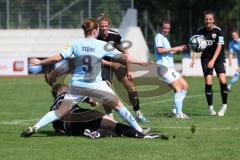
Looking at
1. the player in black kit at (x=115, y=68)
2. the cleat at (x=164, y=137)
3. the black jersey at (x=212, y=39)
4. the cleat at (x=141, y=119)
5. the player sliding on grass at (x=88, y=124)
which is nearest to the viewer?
the cleat at (x=164, y=137)

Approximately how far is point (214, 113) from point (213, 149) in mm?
5055

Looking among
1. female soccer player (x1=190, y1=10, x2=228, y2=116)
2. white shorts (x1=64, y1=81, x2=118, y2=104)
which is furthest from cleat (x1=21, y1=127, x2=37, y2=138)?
female soccer player (x1=190, y1=10, x2=228, y2=116)

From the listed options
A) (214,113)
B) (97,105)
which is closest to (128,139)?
(97,105)

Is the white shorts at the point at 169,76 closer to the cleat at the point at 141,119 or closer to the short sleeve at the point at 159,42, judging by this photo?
the short sleeve at the point at 159,42

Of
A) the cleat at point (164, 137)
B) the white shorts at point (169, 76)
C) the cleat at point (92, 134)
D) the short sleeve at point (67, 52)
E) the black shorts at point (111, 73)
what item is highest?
the short sleeve at point (67, 52)

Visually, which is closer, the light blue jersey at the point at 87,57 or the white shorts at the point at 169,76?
the light blue jersey at the point at 87,57

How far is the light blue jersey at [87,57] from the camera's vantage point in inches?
372

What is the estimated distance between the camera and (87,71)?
9.55m

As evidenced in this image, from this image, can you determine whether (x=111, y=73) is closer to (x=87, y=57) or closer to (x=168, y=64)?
(x=168, y=64)

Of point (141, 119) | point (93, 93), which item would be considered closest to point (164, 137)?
point (93, 93)

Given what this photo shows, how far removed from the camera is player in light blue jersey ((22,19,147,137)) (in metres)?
9.46

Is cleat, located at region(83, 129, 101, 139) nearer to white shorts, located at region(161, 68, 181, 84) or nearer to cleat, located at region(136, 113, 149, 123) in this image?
cleat, located at region(136, 113, 149, 123)

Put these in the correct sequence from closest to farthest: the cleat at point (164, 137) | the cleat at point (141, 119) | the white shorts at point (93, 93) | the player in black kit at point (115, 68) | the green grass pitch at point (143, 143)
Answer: the green grass pitch at point (143, 143)
the cleat at point (164, 137)
the white shorts at point (93, 93)
the player in black kit at point (115, 68)
the cleat at point (141, 119)

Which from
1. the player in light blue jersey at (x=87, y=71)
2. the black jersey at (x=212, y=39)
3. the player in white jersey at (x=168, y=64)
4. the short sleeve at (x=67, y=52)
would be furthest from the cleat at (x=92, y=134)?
the black jersey at (x=212, y=39)
